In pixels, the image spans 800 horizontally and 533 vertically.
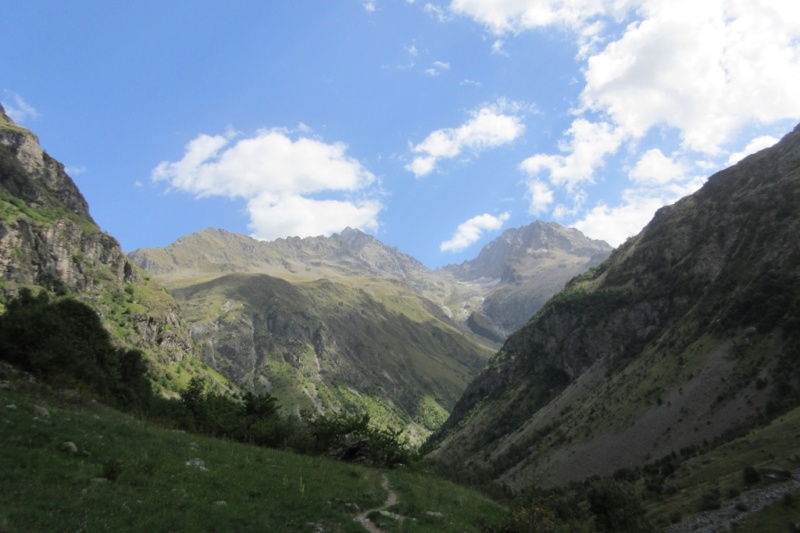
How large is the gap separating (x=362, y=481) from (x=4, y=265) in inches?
7185

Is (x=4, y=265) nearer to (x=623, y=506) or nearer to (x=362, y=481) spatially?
(x=362, y=481)

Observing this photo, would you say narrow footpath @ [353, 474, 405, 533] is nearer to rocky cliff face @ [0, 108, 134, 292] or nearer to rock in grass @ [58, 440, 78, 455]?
rock in grass @ [58, 440, 78, 455]

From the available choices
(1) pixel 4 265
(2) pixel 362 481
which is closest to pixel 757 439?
(2) pixel 362 481

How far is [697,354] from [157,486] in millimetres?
140930

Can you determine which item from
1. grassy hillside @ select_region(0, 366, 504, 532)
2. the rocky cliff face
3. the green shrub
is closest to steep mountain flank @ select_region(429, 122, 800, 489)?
grassy hillside @ select_region(0, 366, 504, 532)

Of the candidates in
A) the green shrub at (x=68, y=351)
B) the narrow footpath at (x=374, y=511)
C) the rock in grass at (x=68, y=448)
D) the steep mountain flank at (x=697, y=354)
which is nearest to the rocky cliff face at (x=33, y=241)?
the green shrub at (x=68, y=351)

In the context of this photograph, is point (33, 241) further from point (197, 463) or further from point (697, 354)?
point (697, 354)

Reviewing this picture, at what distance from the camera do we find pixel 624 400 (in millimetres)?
132750

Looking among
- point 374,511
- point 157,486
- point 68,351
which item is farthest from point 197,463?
point 68,351

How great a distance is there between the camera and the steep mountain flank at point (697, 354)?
10331cm

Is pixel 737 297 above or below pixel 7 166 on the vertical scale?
below

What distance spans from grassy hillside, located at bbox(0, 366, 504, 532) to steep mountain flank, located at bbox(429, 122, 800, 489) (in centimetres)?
9484

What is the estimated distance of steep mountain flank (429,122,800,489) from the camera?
10331 centimetres

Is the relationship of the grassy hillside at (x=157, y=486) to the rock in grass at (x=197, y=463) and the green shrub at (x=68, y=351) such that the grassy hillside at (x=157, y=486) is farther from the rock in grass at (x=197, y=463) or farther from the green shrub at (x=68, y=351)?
the green shrub at (x=68, y=351)
